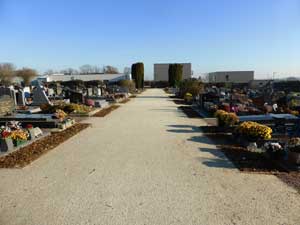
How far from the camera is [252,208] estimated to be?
12.6 feet

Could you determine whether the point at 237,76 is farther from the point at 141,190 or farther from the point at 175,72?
Result: the point at 141,190

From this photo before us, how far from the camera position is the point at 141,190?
14.7ft

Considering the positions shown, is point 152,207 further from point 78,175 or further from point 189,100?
point 189,100

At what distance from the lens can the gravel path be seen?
3.62 m

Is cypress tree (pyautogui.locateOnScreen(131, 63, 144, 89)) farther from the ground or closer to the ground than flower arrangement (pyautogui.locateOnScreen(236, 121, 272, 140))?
farther from the ground

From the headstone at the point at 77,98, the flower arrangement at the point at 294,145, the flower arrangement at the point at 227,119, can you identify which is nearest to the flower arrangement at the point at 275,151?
the flower arrangement at the point at 294,145

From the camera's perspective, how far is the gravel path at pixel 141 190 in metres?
3.62

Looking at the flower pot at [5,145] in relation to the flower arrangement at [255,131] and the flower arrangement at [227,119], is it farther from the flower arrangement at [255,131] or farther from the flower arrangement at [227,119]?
the flower arrangement at [227,119]

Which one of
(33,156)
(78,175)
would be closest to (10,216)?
(78,175)

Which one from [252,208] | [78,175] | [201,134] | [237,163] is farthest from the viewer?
[201,134]

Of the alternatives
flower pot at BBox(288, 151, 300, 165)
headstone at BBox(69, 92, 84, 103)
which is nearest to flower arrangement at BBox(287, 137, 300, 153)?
flower pot at BBox(288, 151, 300, 165)

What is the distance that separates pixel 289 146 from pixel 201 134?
11.2 ft

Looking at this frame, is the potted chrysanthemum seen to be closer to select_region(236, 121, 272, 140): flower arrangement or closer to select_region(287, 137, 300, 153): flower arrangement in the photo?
select_region(287, 137, 300, 153): flower arrangement

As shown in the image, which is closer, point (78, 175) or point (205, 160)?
point (78, 175)
